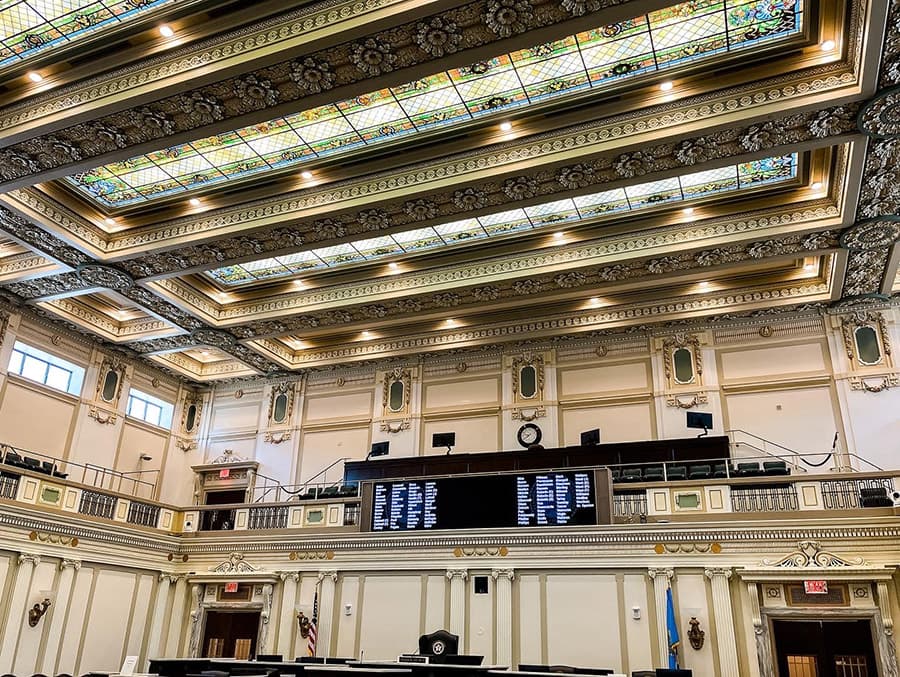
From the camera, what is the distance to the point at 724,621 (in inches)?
448

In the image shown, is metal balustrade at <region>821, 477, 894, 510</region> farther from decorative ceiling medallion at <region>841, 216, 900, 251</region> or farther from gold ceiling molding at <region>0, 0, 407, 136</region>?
gold ceiling molding at <region>0, 0, 407, 136</region>

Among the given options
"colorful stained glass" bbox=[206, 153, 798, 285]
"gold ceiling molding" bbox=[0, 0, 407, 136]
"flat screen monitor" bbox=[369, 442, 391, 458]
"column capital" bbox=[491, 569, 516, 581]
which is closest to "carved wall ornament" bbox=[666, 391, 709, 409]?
"colorful stained glass" bbox=[206, 153, 798, 285]

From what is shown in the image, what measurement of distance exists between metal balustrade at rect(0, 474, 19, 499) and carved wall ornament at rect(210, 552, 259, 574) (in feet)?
14.9

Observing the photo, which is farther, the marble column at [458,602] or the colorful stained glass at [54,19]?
the marble column at [458,602]

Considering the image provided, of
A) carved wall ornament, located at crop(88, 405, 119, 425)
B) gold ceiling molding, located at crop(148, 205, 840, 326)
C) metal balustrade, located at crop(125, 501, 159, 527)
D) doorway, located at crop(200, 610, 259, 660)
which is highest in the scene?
gold ceiling molding, located at crop(148, 205, 840, 326)

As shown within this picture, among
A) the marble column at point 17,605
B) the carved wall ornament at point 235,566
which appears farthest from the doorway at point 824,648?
the marble column at point 17,605

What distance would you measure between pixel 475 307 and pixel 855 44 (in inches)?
348

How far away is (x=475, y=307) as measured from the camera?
51.3ft

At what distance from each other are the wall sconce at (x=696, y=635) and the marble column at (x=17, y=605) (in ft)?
38.7

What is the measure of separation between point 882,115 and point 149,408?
17854mm

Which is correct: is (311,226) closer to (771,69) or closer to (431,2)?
(431,2)

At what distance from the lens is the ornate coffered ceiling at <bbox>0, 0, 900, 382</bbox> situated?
861 centimetres

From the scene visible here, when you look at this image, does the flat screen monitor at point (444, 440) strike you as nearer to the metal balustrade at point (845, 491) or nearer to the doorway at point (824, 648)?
the doorway at point (824, 648)

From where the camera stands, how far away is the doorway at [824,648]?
10.7m
